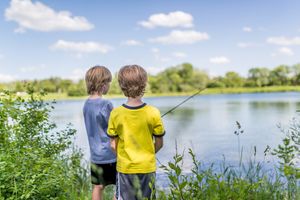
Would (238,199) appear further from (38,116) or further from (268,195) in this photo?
(38,116)

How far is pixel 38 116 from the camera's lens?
3623 millimetres

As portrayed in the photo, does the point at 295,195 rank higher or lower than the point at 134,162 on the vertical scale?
lower

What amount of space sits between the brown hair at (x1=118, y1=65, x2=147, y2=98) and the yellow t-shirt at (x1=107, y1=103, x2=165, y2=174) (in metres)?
0.09

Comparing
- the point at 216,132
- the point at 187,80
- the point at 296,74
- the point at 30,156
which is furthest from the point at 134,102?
the point at 296,74

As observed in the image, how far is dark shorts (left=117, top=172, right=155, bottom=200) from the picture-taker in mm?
2242

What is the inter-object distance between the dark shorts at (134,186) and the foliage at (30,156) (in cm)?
39

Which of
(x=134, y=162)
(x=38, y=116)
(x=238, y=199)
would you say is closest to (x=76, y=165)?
Result: (x=38, y=116)

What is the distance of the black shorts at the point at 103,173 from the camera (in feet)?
9.02

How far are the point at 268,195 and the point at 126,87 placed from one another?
148 centimetres

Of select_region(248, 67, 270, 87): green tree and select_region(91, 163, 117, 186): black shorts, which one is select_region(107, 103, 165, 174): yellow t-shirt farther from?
select_region(248, 67, 270, 87): green tree

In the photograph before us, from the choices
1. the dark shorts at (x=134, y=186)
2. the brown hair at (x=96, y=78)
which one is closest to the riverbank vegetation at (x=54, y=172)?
the dark shorts at (x=134, y=186)

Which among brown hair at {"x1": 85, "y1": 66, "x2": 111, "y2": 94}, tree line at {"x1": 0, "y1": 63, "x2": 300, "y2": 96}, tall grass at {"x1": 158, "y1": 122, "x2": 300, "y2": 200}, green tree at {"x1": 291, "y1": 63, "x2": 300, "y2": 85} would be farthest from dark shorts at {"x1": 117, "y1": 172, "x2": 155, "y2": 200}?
green tree at {"x1": 291, "y1": 63, "x2": 300, "y2": 85}

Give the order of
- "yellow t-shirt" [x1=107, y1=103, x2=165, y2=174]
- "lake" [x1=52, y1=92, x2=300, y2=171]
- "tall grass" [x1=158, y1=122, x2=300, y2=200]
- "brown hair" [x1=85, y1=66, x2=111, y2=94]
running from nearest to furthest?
"tall grass" [x1=158, y1=122, x2=300, y2=200], "yellow t-shirt" [x1=107, y1=103, x2=165, y2=174], "brown hair" [x1=85, y1=66, x2=111, y2=94], "lake" [x1=52, y1=92, x2=300, y2=171]

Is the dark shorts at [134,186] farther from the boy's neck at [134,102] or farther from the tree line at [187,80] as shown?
the tree line at [187,80]
